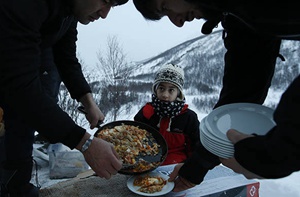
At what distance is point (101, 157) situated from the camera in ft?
4.56

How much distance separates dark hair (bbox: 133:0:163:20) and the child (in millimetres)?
1209

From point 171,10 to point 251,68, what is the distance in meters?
0.49

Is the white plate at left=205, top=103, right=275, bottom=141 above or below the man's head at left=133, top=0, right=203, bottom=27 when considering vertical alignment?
below

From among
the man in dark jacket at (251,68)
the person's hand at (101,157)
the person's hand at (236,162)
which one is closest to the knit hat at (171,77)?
the man in dark jacket at (251,68)

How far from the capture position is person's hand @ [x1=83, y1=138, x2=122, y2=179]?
137 centimetres

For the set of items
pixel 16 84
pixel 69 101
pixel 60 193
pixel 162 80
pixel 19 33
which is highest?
pixel 19 33

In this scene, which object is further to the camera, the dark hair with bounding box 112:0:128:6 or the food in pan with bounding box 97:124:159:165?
the food in pan with bounding box 97:124:159:165

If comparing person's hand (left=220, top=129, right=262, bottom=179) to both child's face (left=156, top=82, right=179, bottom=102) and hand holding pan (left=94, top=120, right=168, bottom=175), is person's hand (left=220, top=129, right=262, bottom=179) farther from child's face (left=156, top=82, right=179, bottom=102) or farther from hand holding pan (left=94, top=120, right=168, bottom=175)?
child's face (left=156, top=82, right=179, bottom=102)

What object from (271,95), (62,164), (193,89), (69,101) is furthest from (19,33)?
(193,89)

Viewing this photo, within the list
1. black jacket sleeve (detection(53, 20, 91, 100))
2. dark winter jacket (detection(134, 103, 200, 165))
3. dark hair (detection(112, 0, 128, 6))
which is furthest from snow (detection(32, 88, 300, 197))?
dark hair (detection(112, 0, 128, 6))

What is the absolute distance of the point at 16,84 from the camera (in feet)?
3.92

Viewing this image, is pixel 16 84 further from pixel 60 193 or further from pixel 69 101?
pixel 69 101

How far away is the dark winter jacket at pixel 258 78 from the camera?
0.86 metres

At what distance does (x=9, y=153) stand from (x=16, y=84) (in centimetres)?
88
